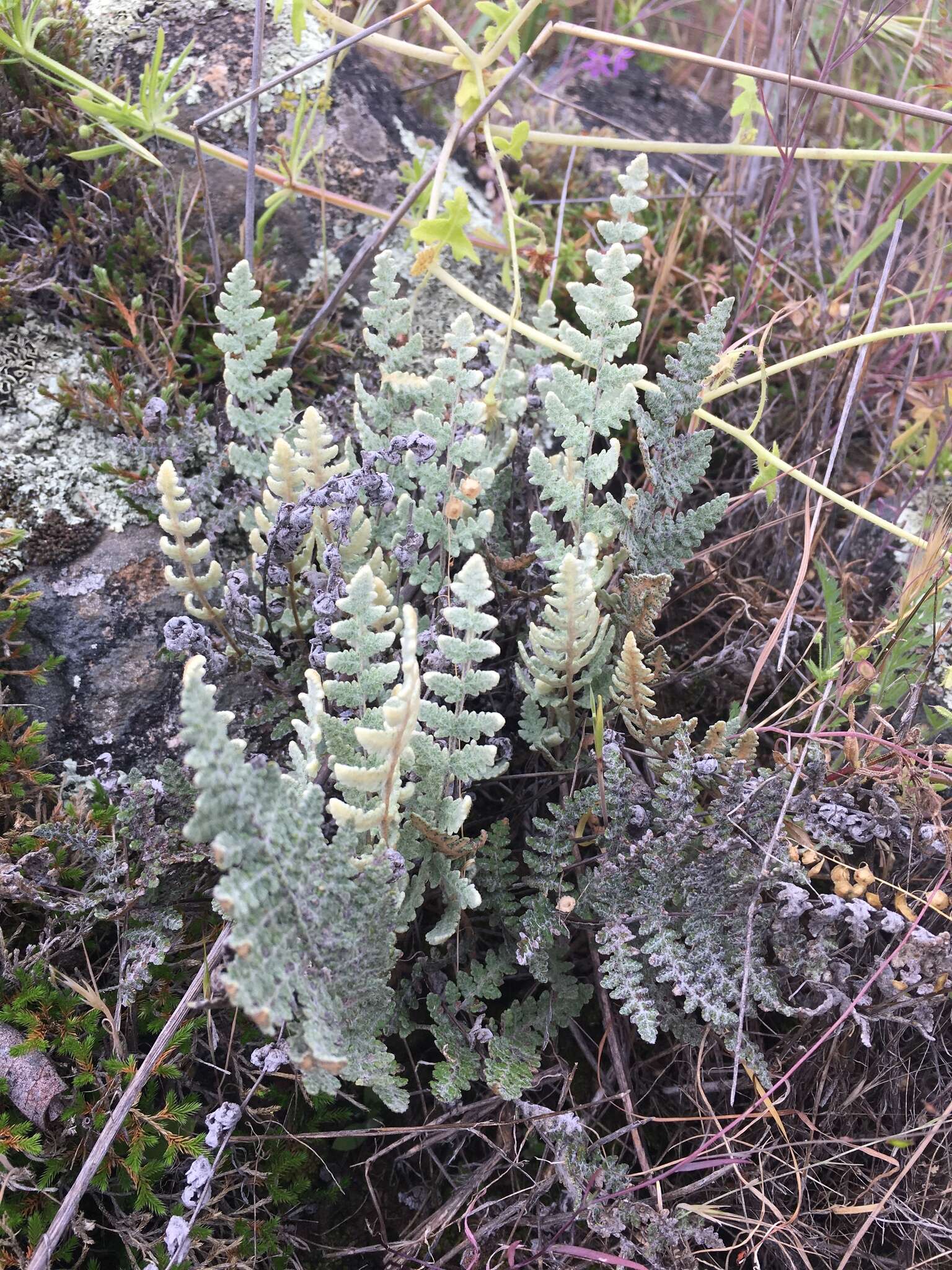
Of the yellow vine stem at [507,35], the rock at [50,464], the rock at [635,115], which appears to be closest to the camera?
the yellow vine stem at [507,35]

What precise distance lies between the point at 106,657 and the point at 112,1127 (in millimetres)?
936

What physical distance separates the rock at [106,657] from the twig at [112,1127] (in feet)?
1.85

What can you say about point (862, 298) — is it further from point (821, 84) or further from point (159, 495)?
point (159, 495)

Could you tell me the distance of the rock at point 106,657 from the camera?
1.95 meters

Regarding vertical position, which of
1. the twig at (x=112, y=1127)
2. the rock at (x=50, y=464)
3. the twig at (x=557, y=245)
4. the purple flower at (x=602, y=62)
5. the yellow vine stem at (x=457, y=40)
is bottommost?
the twig at (x=112, y=1127)

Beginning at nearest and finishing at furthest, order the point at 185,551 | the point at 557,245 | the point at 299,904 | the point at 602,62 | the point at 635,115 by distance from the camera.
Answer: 1. the point at 299,904
2. the point at 185,551
3. the point at 557,245
4. the point at 602,62
5. the point at 635,115

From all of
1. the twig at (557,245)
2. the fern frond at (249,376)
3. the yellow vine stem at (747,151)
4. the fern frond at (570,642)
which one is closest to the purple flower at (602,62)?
the twig at (557,245)

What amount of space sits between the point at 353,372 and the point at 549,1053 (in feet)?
5.62

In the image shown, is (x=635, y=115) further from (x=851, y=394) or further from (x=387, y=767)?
(x=387, y=767)

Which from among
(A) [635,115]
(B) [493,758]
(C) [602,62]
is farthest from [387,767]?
(A) [635,115]

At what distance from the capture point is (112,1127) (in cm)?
146

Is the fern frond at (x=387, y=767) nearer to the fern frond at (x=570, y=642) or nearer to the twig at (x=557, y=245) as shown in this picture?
the fern frond at (x=570, y=642)

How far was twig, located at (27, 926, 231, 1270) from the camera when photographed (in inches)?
54.2

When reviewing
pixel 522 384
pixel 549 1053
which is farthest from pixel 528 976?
pixel 522 384
